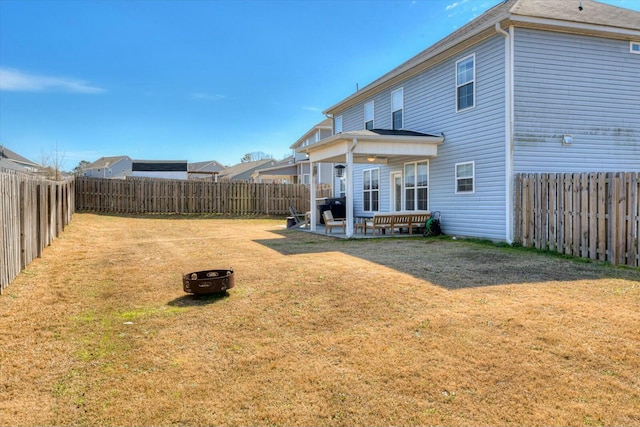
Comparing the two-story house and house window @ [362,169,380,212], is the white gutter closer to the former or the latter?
the two-story house

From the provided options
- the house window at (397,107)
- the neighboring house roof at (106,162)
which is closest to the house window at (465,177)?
the house window at (397,107)

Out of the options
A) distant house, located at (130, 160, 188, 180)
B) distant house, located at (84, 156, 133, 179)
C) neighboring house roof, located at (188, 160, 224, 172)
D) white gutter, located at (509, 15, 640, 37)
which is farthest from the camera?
neighboring house roof, located at (188, 160, 224, 172)

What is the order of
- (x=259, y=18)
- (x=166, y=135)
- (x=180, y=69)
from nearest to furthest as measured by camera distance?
(x=259, y=18) < (x=180, y=69) < (x=166, y=135)

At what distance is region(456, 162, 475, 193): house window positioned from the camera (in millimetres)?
11915

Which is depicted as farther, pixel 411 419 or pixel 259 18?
pixel 259 18

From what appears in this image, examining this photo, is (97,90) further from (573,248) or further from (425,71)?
(573,248)

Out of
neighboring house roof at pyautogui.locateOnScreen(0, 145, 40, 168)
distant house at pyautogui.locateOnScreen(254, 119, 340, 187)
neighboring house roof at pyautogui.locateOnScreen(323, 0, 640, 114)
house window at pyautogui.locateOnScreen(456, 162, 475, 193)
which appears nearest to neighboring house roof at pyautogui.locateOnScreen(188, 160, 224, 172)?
neighboring house roof at pyautogui.locateOnScreen(0, 145, 40, 168)

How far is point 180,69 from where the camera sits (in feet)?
75.7

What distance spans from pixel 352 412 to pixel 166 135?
44.9m

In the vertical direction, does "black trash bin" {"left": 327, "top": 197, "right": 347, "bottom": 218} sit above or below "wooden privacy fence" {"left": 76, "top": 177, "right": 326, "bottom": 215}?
below

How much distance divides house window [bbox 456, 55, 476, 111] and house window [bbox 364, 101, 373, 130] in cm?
549

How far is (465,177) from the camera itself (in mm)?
12195

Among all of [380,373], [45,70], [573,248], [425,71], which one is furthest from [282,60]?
[380,373]

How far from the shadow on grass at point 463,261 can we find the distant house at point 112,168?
58981 mm
